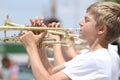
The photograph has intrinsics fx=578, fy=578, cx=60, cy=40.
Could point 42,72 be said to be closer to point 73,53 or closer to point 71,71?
point 71,71

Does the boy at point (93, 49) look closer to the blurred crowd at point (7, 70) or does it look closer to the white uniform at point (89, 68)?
the white uniform at point (89, 68)

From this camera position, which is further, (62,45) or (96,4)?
(62,45)

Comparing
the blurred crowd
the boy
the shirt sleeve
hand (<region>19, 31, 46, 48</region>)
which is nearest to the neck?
the boy

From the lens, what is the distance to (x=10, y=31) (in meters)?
5.03

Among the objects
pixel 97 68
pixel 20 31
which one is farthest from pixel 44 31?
pixel 97 68

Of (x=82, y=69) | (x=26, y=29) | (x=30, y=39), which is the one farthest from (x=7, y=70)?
(x=82, y=69)

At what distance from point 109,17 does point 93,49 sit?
0.28 m

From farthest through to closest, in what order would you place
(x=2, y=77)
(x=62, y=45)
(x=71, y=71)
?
1. (x=2, y=77)
2. (x=62, y=45)
3. (x=71, y=71)

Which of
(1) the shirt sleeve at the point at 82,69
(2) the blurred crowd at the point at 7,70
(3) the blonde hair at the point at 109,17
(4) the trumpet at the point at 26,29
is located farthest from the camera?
(2) the blurred crowd at the point at 7,70

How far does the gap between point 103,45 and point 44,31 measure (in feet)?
1.69

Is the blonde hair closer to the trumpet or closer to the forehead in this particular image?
the forehead

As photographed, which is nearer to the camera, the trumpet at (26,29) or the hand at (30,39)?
the hand at (30,39)

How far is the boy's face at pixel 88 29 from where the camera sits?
4.55 metres

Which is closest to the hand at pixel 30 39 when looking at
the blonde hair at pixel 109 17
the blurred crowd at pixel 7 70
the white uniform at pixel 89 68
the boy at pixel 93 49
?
the boy at pixel 93 49
